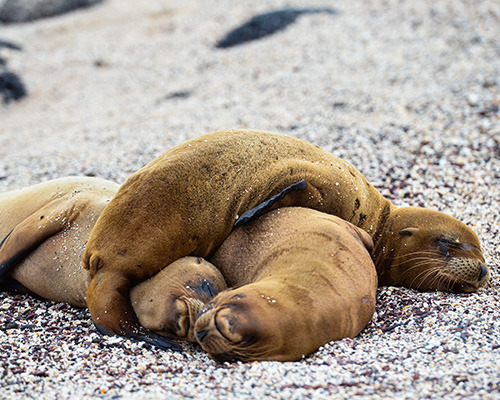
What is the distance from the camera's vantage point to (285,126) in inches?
311

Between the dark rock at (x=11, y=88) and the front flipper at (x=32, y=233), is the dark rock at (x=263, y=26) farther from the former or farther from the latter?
the front flipper at (x=32, y=233)

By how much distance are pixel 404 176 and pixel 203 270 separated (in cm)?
328

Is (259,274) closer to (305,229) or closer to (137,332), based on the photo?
(305,229)

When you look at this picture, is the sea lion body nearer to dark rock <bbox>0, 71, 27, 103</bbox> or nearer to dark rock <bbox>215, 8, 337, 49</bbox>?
dark rock <bbox>215, 8, 337, 49</bbox>

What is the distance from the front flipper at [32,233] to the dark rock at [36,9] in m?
13.7

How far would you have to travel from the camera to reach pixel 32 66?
1335 centimetres

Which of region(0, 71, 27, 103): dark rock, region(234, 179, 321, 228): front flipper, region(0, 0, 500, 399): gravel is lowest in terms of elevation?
region(0, 71, 27, 103): dark rock

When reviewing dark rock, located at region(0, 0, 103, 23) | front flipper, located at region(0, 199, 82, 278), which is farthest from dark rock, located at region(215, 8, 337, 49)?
front flipper, located at region(0, 199, 82, 278)

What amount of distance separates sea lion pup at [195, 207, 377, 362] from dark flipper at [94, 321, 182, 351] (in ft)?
1.09

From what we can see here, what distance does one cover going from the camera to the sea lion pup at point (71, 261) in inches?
140

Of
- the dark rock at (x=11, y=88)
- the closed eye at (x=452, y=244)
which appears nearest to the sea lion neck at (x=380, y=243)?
the closed eye at (x=452, y=244)

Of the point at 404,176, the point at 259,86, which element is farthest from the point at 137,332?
the point at 259,86

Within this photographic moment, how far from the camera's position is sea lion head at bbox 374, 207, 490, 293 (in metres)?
4.12

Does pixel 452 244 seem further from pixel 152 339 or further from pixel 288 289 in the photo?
pixel 152 339
